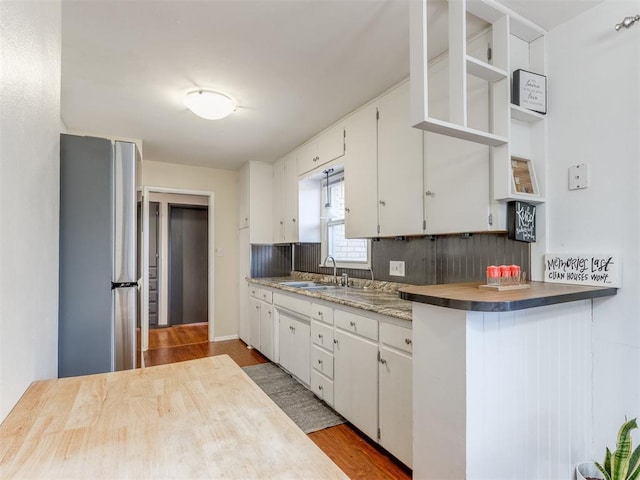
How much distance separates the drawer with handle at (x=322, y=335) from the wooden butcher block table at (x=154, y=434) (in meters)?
1.51

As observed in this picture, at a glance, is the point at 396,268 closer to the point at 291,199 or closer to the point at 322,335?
the point at 322,335

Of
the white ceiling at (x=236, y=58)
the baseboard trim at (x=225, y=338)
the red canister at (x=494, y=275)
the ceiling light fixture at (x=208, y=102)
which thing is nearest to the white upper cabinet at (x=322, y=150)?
the white ceiling at (x=236, y=58)

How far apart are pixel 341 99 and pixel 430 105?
767 millimetres

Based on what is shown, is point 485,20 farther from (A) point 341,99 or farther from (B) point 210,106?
(B) point 210,106

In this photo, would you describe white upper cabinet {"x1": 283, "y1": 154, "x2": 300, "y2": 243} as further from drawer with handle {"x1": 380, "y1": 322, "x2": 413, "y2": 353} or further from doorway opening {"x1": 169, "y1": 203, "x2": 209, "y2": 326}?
doorway opening {"x1": 169, "y1": 203, "x2": 209, "y2": 326}

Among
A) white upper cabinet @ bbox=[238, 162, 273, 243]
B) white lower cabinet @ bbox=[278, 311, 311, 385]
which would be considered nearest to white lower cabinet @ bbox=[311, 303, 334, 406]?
white lower cabinet @ bbox=[278, 311, 311, 385]

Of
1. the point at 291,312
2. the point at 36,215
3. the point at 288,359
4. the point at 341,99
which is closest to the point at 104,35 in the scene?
the point at 36,215

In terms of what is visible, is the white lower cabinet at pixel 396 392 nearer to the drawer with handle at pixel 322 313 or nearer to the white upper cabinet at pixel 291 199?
the drawer with handle at pixel 322 313

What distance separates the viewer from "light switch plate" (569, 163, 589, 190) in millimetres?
1532

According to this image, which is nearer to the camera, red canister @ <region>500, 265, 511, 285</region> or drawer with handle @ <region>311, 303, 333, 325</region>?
red canister @ <region>500, 265, 511, 285</region>

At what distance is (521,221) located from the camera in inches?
62.8

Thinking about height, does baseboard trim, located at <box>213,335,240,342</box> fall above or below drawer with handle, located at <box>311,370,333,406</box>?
below

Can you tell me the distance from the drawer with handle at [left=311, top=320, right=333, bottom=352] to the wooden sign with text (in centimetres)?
140

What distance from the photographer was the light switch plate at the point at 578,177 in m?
1.53
